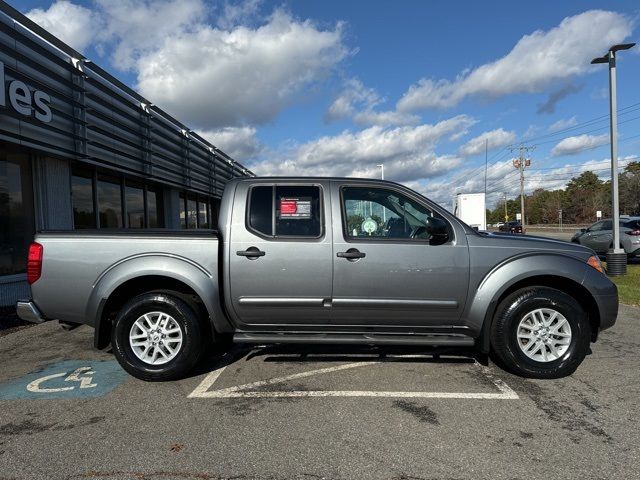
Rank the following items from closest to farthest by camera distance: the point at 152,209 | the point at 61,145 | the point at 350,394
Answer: the point at 350,394
the point at 61,145
the point at 152,209

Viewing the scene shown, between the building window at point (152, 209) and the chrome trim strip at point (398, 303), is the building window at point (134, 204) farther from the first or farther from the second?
the chrome trim strip at point (398, 303)

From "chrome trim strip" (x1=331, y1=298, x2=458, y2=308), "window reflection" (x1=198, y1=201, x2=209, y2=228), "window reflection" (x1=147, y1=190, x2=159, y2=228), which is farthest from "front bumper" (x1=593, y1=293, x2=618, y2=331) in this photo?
"window reflection" (x1=198, y1=201, x2=209, y2=228)

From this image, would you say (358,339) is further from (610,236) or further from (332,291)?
(610,236)

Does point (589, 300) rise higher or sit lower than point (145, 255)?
lower

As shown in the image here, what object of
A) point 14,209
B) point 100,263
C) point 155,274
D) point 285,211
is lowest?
point 155,274

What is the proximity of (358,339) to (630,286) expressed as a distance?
862cm

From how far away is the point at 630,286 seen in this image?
385 inches

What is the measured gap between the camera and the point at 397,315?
167 inches

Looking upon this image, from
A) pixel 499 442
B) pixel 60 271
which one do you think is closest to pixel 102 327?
pixel 60 271

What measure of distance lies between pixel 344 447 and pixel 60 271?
3.12 metres

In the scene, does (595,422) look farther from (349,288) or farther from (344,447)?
(349,288)

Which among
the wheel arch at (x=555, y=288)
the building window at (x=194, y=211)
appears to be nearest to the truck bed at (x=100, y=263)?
the wheel arch at (x=555, y=288)

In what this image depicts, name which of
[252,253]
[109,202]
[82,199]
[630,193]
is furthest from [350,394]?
[630,193]

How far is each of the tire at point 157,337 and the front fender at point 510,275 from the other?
265 centimetres
